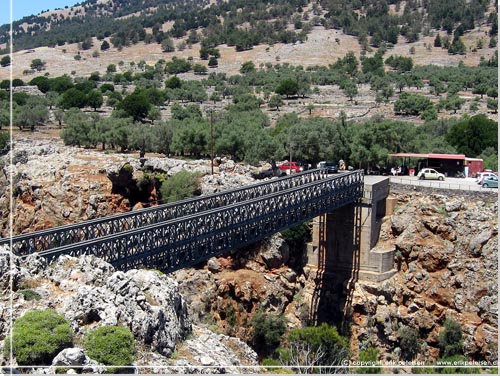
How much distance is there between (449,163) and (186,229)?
30364mm

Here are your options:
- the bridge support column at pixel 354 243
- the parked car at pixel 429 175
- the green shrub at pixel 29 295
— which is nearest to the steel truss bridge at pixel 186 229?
the green shrub at pixel 29 295

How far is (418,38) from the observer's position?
457 feet

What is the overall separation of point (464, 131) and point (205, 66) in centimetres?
7025

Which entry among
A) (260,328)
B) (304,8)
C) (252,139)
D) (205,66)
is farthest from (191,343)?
(304,8)

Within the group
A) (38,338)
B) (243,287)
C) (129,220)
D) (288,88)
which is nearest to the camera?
(38,338)

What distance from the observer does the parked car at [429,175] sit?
156ft

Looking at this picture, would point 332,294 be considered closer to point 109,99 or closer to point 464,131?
point 464,131

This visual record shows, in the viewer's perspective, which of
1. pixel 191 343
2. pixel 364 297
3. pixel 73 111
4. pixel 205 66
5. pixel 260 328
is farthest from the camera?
pixel 205 66

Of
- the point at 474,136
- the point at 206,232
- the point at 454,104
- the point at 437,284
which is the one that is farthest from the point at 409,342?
the point at 454,104

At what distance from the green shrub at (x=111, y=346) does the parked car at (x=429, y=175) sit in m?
35.3

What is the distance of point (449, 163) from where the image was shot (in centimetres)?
5056

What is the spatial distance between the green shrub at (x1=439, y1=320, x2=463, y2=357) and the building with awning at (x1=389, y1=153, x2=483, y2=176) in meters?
15.8

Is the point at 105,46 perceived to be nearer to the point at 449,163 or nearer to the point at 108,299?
the point at 449,163

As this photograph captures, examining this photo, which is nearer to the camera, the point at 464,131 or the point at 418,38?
the point at 464,131
